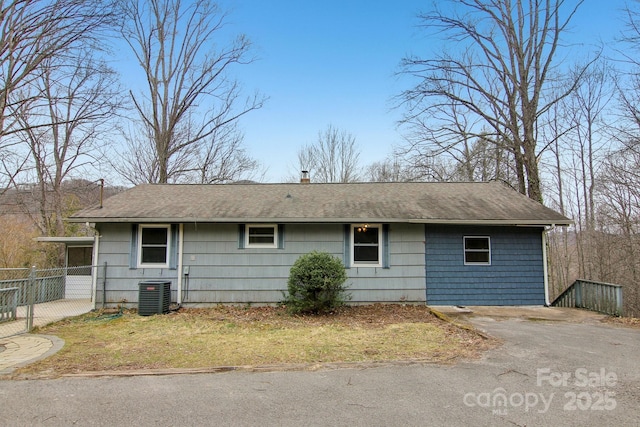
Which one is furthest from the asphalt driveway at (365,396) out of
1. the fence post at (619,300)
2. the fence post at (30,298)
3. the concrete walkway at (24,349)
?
the fence post at (619,300)

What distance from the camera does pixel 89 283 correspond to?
11.3 meters

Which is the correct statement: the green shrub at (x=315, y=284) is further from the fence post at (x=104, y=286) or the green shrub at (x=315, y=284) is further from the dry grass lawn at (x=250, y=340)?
the fence post at (x=104, y=286)

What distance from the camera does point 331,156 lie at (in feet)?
83.9

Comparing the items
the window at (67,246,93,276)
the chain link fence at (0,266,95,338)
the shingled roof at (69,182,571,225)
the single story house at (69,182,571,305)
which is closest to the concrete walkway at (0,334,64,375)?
the chain link fence at (0,266,95,338)

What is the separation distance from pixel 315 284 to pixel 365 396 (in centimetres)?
410

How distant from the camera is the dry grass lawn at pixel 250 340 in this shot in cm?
493

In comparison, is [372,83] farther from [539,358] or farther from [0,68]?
[539,358]

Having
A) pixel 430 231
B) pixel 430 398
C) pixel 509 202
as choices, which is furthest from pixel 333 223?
pixel 430 398

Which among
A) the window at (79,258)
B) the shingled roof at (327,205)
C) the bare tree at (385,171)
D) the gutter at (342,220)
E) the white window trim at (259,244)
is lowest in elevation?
the window at (79,258)

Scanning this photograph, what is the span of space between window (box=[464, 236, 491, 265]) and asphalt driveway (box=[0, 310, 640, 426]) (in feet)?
14.3

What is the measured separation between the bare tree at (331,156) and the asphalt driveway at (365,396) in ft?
67.7

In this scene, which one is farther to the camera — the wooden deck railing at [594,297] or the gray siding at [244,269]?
the gray siding at [244,269]

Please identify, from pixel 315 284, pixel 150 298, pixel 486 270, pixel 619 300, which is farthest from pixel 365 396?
pixel 619 300

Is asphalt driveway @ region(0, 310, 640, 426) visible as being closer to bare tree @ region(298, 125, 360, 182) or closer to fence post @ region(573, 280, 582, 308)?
fence post @ region(573, 280, 582, 308)
